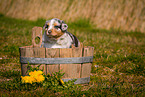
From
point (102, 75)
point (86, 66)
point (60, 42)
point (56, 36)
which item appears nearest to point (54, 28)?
point (56, 36)

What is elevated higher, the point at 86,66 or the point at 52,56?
the point at 52,56

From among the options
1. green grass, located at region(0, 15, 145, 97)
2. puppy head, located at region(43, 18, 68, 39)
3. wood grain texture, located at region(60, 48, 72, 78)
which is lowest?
green grass, located at region(0, 15, 145, 97)

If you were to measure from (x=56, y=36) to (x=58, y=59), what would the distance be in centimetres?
59

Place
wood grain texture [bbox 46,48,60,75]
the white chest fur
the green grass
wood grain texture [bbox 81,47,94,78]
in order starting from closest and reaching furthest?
the green grass, wood grain texture [bbox 46,48,60,75], wood grain texture [bbox 81,47,94,78], the white chest fur

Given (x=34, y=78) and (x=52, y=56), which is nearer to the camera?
(x=34, y=78)

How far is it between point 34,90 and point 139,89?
189 centimetres

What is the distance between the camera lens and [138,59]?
17.6ft

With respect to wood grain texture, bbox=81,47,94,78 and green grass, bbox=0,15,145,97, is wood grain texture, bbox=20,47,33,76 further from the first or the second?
wood grain texture, bbox=81,47,94,78

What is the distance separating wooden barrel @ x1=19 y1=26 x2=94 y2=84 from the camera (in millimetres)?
3676

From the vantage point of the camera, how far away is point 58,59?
3682 mm

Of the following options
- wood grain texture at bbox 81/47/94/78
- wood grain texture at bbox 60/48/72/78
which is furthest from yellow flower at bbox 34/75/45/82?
wood grain texture at bbox 81/47/94/78

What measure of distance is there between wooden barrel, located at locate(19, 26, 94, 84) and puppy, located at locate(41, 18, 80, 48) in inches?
17.1

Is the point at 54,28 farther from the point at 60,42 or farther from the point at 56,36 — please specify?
the point at 60,42

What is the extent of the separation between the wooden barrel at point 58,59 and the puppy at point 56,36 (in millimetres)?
435
